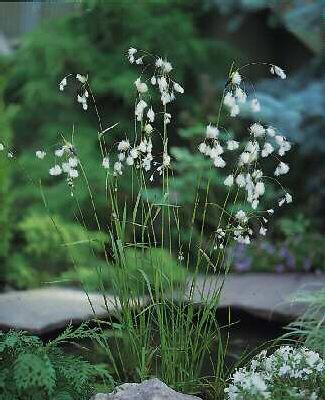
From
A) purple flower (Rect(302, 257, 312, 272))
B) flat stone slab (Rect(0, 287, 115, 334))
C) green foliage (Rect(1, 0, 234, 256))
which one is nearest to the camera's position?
flat stone slab (Rect(0, 287, 115, 334))

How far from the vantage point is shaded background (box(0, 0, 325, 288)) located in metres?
5.84

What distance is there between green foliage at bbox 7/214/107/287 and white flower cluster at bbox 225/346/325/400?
3101 mm

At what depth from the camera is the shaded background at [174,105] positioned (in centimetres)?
584

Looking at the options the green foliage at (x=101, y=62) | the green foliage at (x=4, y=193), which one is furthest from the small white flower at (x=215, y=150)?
the green foliage at (x=101, y=62)

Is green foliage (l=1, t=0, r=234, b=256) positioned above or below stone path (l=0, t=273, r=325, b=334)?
above

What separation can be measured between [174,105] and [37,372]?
4923 mm

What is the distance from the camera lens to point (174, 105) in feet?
23.6

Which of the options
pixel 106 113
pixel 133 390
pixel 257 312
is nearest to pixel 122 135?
pixel 106 113

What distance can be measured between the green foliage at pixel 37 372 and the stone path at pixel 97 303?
56.1 inches

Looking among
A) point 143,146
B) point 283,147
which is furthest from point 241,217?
point 143,146

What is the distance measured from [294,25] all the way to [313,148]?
95cm

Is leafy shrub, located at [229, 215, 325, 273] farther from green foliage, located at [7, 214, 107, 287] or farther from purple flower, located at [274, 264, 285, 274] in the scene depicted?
green foliage, located at [7, 214, 107, 287]

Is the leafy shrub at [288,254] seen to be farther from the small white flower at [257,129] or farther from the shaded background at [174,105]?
the small white flower at [257,129]

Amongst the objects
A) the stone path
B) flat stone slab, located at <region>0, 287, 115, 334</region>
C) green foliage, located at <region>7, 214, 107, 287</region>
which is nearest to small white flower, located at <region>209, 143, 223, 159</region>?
the stone path
